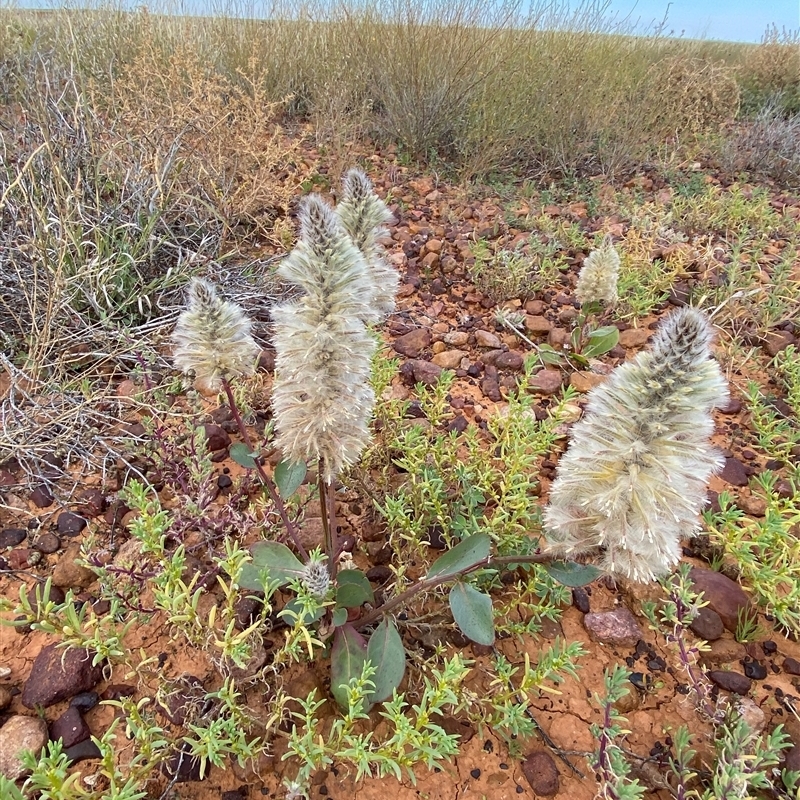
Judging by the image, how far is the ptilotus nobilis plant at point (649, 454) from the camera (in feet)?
3.67

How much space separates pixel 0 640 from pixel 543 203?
5.21 m

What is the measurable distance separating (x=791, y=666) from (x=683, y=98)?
6.54 meters

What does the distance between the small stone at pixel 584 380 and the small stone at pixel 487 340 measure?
1.56ft

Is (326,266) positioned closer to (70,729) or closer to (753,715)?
(70,729)

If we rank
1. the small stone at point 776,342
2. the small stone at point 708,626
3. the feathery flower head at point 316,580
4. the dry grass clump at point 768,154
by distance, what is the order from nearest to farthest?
1. the feathery flower head at point 316,580
2. the small stone at point 708,626
3. the small stone at point 776,342
4. the dry grass clump at point 768,154

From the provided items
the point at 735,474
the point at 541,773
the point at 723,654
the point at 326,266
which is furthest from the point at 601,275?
the point at 541,773

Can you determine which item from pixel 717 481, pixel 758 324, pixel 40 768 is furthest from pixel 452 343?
pixel 40 768

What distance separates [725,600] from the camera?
1868mm

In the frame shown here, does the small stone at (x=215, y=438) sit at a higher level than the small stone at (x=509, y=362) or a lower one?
lower

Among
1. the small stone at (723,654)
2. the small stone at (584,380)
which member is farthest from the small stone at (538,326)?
the small stone at (723,654)

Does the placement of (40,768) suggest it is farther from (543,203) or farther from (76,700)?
(543,203)

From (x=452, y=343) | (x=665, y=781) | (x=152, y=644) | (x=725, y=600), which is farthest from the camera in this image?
(x=452, y=343)

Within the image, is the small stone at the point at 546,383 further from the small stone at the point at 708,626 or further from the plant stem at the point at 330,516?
the plant stem at the point at 330,516

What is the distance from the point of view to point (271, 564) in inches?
63.7
